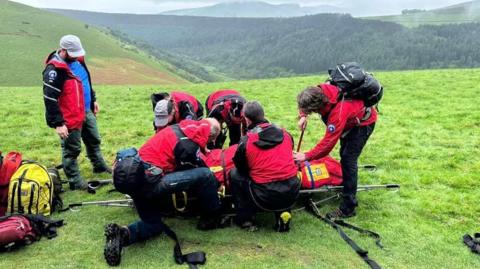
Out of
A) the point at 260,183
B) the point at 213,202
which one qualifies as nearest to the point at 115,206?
the point at 213,202

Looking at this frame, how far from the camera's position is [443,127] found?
15.3 m

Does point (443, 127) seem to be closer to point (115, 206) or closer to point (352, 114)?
point (352, 114)

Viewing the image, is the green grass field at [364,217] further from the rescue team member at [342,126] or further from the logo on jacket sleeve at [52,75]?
the logo on jacket sleeve at [52,75]

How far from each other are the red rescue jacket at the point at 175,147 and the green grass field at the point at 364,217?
1431 millimetres

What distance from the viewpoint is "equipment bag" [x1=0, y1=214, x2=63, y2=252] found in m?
6.88

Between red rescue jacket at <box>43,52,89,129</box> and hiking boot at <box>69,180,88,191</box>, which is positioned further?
hiking boot at <box>69,180,88,191</box>

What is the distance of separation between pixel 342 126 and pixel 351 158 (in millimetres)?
846

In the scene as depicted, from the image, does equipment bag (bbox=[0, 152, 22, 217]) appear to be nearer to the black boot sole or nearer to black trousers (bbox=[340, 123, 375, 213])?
the black boot sole

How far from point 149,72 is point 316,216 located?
5197 inches

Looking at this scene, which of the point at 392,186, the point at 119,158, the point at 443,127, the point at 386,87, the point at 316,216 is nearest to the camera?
the point at 119,158

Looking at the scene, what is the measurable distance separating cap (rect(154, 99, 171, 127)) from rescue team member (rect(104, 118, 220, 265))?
979mm

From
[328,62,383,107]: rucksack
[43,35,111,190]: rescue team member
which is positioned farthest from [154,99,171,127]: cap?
[328,62,383,107]: rucksack

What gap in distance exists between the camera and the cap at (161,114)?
325 inches

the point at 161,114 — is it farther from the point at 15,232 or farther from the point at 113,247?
the point at 15,232
